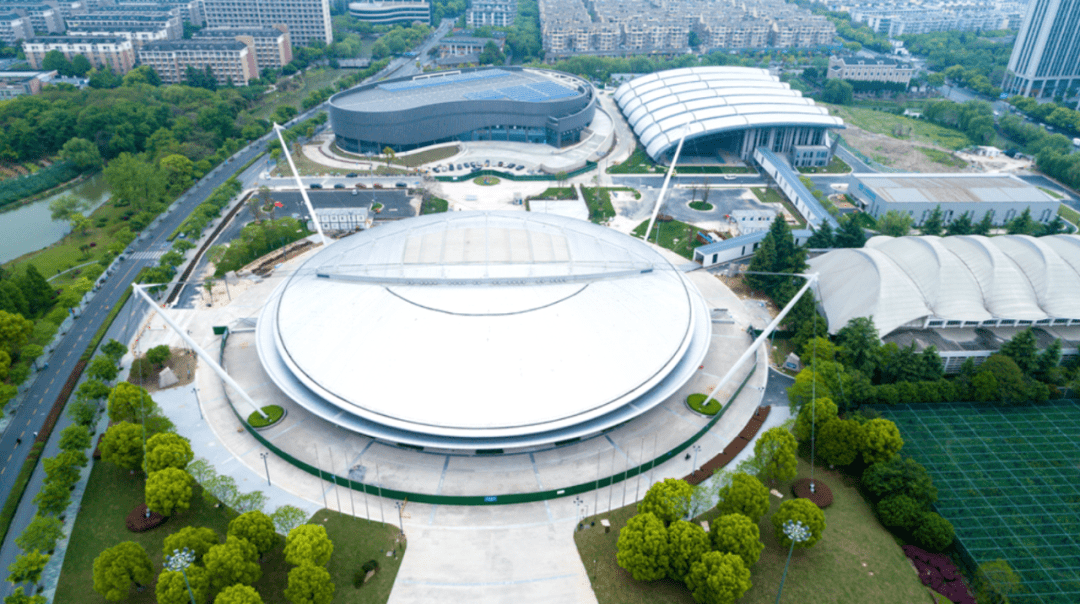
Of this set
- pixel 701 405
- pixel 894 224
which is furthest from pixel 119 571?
pixel 894 224

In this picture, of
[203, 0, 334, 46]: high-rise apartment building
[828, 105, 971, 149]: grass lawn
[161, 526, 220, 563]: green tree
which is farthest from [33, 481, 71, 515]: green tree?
[203, 0, 334, 46]: high-rise apartment building

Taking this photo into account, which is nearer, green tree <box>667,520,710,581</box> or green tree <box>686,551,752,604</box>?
green tree <box>686,551,752,604</box>

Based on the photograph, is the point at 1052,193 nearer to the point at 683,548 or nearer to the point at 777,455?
the point at 777,455

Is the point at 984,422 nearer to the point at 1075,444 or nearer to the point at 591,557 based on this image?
the point at 1075,444

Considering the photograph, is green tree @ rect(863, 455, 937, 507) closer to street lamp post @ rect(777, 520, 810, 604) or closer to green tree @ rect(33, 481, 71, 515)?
street lamp post @ rect(777, 520, 810, 604)

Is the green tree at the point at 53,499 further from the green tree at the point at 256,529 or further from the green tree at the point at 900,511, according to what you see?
the green tree at the point at 900,511

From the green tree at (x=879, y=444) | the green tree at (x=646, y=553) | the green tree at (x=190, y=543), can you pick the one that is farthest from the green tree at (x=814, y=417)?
the green tree at (x=190, y=543)

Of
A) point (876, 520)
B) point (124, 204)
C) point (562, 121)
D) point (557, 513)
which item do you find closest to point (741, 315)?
point (876, 520)
